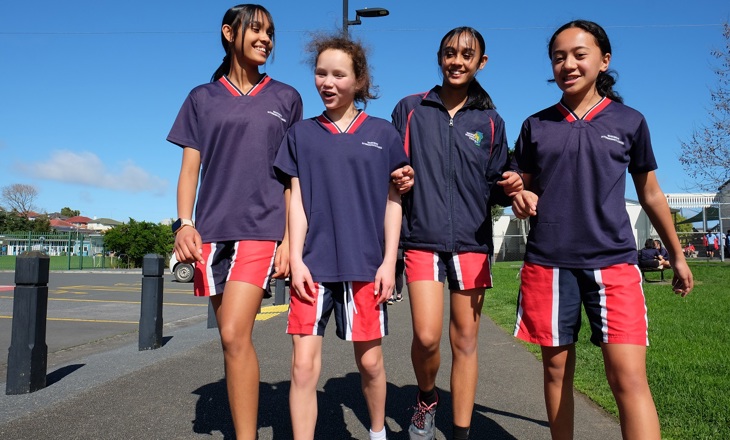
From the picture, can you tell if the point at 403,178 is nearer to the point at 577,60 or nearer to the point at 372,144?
the point at 372,144

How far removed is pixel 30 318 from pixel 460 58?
3.73 meters

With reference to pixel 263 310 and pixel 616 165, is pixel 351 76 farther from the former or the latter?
pixel 263 310

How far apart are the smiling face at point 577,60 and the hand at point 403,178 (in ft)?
2.62

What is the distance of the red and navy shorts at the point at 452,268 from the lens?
3234 millimetres

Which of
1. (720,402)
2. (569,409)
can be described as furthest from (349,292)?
(720,402)

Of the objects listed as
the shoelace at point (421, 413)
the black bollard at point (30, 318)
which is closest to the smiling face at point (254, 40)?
the shoelace at point (421, 413)

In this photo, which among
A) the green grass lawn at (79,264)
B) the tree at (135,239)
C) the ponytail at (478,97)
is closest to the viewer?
the ponytail at (478,97)

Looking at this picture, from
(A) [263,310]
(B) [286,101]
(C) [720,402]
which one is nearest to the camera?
(B) [286,101]

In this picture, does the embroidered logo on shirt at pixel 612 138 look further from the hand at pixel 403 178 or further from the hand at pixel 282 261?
the hand at pixel 282 261

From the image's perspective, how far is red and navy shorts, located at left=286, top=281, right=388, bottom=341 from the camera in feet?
9.27

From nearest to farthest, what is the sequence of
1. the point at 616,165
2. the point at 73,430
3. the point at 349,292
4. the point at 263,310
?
the point at 616,165, the point at 349,292, the point at 73,430, the point at 263,310

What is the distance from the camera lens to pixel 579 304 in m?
2.77

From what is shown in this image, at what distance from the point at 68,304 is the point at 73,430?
9772mm

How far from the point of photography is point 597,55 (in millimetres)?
2795
